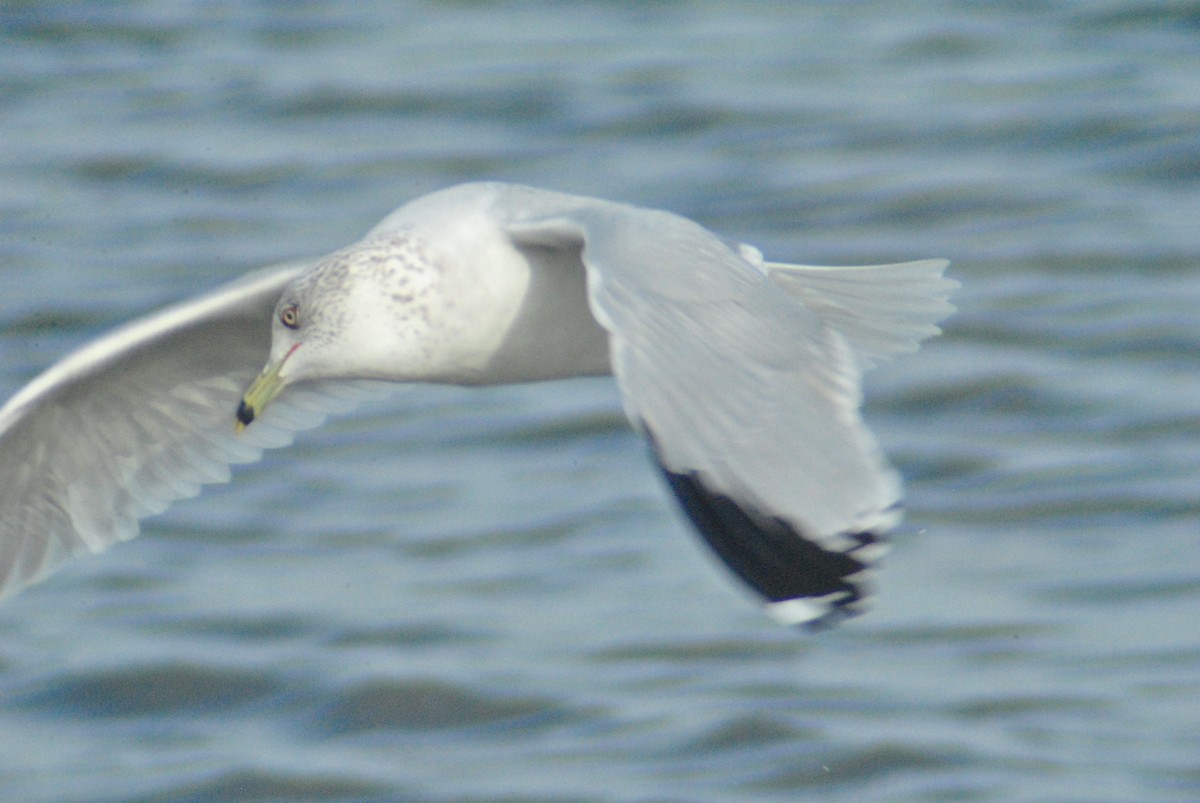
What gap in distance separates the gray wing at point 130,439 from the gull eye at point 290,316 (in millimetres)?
416

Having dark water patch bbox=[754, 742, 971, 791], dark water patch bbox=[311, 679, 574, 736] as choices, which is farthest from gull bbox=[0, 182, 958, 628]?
dark water patch bbox=[754, 742, 971, 791]

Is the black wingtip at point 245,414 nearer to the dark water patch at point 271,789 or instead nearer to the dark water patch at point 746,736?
the dark water patch at point 271,789

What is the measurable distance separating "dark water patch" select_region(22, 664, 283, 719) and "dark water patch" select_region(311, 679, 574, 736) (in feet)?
0.67

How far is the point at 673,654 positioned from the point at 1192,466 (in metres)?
1.86

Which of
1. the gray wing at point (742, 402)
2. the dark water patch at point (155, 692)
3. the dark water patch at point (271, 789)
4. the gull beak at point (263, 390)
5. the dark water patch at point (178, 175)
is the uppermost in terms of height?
the gray wing at point (742, 402)

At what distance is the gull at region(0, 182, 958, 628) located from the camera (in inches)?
130

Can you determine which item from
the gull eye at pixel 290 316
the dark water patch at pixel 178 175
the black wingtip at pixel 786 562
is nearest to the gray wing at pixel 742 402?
the black wingtip at pixel 786 562

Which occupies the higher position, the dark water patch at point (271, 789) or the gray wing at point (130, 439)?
the gray wing at point (130, 439)

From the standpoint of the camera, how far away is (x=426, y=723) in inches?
249

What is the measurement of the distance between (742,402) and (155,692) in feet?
11.0

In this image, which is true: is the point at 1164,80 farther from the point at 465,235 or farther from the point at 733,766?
the point at 465,235

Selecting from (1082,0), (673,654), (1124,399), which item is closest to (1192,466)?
(1124,399)

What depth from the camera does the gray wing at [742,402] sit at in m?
3.20

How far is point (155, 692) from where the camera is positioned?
6.47m
